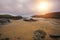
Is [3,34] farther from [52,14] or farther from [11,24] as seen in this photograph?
[52,14]

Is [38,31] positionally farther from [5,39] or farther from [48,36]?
[5,39]

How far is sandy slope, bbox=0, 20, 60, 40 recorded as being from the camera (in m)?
1.61

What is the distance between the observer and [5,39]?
1533mm

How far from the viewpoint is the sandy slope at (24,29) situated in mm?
1608

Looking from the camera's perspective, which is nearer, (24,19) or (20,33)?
(20,33)

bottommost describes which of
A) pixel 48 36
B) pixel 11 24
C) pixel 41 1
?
pixel 48 36

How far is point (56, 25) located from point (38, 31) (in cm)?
26

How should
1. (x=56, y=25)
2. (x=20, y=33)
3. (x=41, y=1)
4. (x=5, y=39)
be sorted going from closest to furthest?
1. (x=5, y=39)
2. (x=20, y=33)
3. (x=56, y=25)
4. (x=41, y=1)

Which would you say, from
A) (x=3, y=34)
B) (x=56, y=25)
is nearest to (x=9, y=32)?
(x=3, y=34)

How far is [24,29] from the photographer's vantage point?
5.67 feet

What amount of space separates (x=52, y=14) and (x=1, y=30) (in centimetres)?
72

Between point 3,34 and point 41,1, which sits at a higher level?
point 41,1

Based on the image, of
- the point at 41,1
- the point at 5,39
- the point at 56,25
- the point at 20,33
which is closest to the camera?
the point at 5,39

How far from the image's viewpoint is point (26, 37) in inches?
62.2
